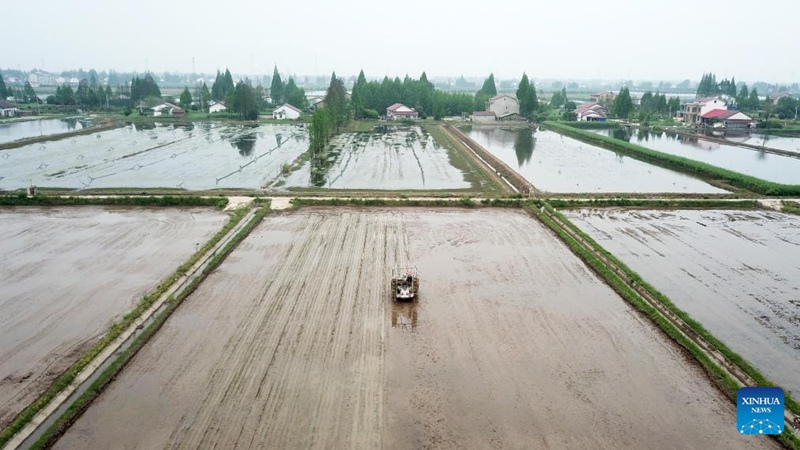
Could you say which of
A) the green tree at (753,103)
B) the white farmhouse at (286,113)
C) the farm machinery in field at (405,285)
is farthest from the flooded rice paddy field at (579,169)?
the green tree at (753,103)

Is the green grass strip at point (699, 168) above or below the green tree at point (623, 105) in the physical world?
below

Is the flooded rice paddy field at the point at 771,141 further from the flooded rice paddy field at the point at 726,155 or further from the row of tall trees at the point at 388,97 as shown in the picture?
the row of tall trees at the point at 388,97

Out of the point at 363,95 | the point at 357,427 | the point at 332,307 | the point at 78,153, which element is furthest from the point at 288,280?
the point at 363,95

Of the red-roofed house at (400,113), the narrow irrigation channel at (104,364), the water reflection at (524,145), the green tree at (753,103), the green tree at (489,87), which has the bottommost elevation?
the narrow irrigation channel at (104,364)

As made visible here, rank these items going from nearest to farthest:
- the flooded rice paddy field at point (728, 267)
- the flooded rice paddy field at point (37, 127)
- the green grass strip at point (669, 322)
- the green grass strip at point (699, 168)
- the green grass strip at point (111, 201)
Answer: the green grass strip at point (669, 322) → the flooded rice paddy field at point (728, 267) → the green grass strip at point (111, 201) → the green grass strip at point (699, 168) → the flooded rice paddy field at point (37, 127)

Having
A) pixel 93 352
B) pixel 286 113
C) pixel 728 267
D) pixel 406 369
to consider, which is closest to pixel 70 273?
pixel 93 352

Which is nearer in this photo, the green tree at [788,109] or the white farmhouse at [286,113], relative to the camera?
the white farmhouse at [286,113]

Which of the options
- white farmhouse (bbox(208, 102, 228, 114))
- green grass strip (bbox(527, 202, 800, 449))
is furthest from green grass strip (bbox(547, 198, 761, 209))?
white farmhouse (bbox(208, 102, 228, 114))

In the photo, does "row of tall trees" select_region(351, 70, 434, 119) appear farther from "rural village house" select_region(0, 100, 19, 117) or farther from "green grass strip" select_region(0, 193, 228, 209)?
"green grass strip" select_region(0, 193, 228, 209)
